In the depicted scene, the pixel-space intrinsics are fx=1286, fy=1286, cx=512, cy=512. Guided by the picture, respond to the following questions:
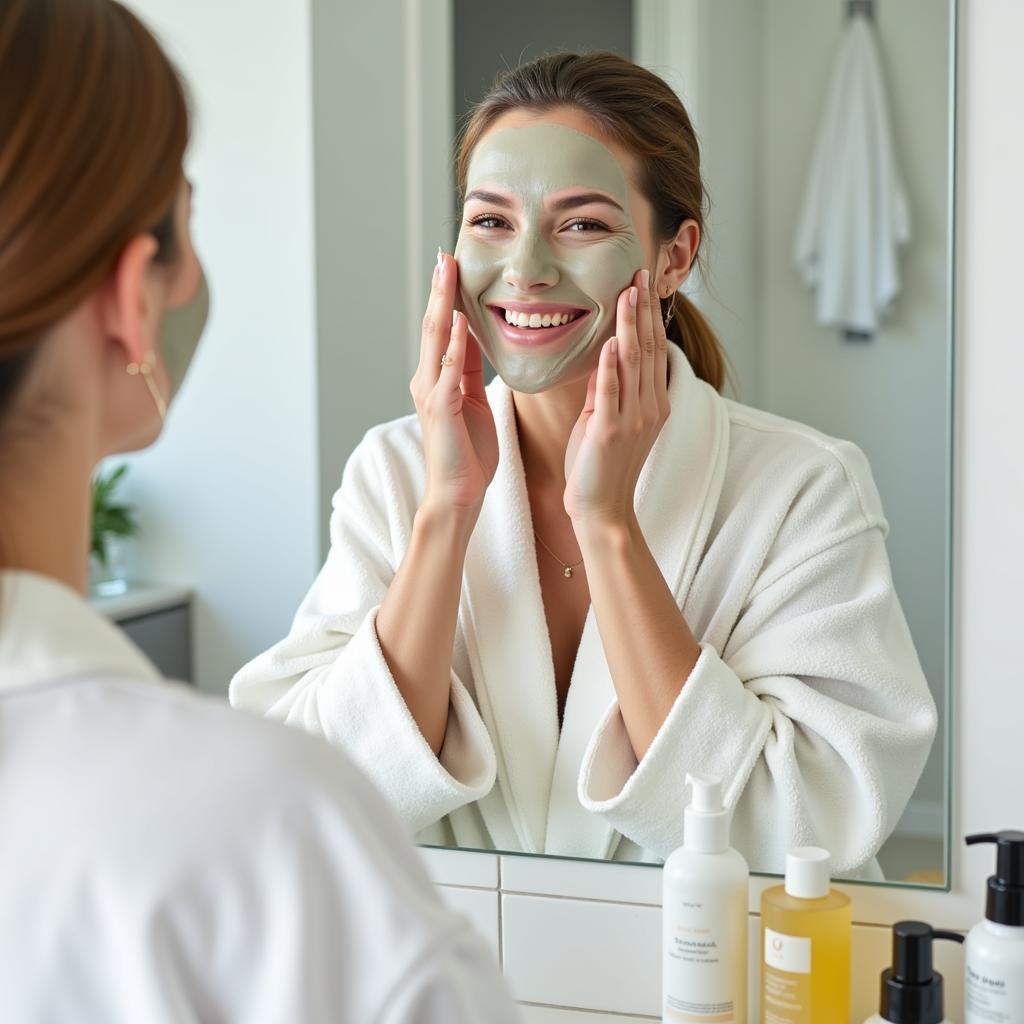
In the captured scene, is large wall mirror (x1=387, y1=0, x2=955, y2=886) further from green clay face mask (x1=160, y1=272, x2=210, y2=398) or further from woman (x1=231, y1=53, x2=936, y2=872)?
green clay face mask (x1=160, y1=272, x2=210, y2=398)

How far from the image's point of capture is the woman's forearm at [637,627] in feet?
3.30

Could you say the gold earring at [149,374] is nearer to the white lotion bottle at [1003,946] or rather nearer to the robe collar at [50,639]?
the robe collar at [50,639]

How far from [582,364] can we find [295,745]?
1.88 ft

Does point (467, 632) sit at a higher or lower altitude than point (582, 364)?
lower

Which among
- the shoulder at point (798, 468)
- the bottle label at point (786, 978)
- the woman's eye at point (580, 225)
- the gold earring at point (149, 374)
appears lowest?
the bottle label at point (786, 978)

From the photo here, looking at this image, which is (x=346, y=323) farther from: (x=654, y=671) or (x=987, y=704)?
(x=987, y=704)

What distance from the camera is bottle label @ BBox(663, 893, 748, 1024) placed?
95 centimetres

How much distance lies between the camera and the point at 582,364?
103 centimetres

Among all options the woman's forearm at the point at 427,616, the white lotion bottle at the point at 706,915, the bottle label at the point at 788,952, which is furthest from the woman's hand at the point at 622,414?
the bottle label at the point at 788,952

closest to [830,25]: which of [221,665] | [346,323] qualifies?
[346,323]

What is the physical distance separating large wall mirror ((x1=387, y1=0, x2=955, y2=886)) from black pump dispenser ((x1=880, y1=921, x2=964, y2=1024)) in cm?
11

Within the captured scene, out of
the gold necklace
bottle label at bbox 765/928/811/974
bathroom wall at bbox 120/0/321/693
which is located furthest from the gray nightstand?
bottle label at bbox 765/928/811/974

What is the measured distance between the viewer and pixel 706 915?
0.95m

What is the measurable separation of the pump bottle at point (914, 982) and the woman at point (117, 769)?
46 cm
